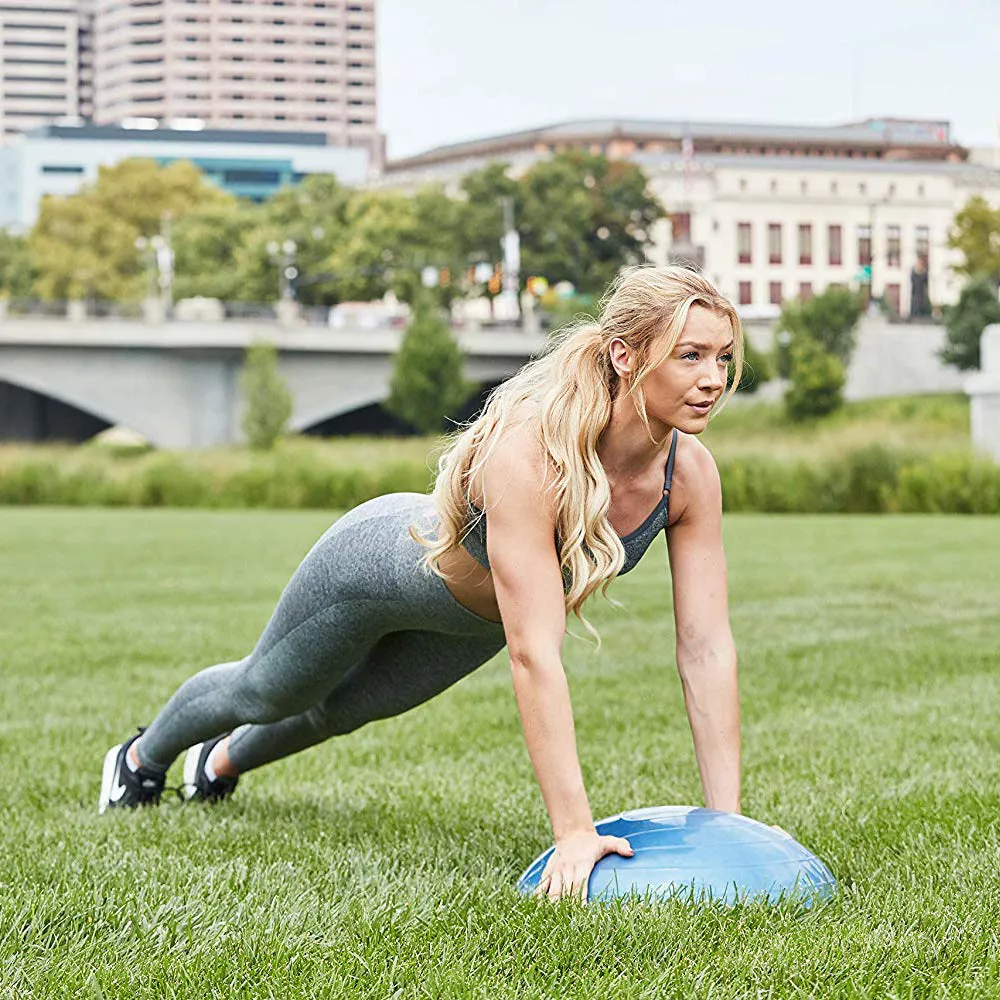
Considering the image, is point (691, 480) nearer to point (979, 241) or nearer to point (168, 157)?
point (979, 241)

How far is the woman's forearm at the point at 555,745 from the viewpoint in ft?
12.8

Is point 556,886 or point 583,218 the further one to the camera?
point 583,218

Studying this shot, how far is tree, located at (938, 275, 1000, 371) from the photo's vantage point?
67.2 metres

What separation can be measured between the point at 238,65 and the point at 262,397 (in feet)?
458

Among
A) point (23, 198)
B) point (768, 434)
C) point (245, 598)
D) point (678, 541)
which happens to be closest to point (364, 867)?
point (678, 541)

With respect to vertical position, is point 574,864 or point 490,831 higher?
point 574,864

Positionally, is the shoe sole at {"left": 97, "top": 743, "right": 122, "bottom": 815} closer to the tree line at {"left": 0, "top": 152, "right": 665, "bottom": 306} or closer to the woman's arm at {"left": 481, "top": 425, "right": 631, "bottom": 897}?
the woman's arm at {"left": 481, "top": 425, "right": 631, "bottom": 897}

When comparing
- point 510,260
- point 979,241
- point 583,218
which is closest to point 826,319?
point 510,260

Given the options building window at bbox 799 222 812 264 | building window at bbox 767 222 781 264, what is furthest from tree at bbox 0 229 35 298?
building window at bbox 799 222 812 264

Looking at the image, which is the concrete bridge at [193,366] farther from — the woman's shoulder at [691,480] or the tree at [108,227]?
the woman's shoulder at [691,480]

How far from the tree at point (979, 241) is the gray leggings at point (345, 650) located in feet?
256

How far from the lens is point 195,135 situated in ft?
514

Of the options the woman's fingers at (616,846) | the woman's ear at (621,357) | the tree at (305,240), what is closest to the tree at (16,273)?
the tree at (305,240)

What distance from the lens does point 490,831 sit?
509 cm
